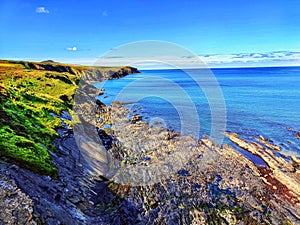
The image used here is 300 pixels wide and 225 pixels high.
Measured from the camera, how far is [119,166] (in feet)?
74.0

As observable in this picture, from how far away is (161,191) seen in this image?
18031 mm

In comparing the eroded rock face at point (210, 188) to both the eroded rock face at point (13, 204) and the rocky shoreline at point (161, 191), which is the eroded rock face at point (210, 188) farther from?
the eroded rock face at point (13, 204)

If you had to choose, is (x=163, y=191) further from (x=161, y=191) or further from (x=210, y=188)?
(x=210, y=188)

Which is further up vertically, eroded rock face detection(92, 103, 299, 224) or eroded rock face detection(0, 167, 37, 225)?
eroded rock face detection(0, 167, 37, 225)

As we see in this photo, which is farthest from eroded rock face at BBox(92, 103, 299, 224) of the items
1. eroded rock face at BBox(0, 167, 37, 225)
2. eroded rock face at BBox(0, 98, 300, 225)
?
eroded rock face at BBox(0, 167, 37, 225)

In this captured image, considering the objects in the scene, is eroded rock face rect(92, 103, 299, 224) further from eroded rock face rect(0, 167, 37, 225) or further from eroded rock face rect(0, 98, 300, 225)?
eroded rock face rect(0, 167, 37, 225)

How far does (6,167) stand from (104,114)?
121 ft

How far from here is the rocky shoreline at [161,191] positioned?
39.4 ft

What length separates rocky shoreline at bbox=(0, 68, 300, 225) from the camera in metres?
12.0

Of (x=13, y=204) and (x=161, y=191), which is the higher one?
(x=13, y=204)

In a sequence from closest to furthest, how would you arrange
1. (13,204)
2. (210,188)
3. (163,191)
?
1. (13,204)
2. (163,191)
3. (210,188)

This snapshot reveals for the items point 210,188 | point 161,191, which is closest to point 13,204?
point 161,191

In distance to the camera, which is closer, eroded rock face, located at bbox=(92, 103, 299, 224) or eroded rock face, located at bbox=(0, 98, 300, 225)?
eroded rock face, located at bbox=(0, 98, 300, 225)

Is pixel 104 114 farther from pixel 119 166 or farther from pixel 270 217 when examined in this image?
pixel 270 217
